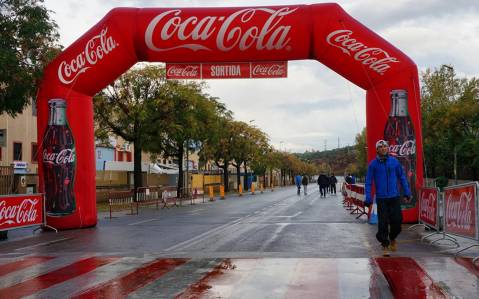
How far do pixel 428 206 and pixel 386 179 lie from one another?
4097mm

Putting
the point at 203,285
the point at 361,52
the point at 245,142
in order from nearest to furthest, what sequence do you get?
1. the point at 203,285
2. the point at 361,52
3. the point at 245,142

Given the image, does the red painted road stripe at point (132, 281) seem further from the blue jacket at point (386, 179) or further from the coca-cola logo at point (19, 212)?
the coca-cola logo at point (19, 212)

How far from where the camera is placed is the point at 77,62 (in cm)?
1513

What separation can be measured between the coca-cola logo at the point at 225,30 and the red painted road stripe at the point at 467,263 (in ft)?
27.2

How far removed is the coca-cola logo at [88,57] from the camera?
1491 centimetres

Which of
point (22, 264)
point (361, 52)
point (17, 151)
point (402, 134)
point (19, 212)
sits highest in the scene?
point (361, 52)

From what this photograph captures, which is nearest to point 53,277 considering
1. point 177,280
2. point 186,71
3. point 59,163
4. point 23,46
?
point 177,280

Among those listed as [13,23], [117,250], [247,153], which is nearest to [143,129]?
[13,23]

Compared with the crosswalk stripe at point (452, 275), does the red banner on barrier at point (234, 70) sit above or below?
above

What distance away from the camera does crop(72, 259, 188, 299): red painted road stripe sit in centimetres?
629

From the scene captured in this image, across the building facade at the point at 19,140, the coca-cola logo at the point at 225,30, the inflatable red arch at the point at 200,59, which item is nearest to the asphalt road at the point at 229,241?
the inflatable red arch at the point at 200,59

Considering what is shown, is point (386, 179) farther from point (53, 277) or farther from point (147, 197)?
point (147, 197)

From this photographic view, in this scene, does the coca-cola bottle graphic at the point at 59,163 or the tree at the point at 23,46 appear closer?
the coca-cola bottle graphic at the point at 59,163

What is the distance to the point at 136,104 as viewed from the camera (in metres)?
32.2
